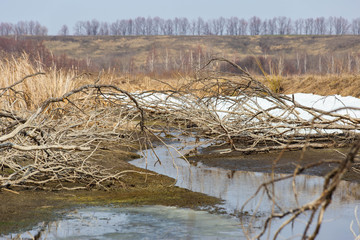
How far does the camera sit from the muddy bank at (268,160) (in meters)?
6.08

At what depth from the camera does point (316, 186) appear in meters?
5.12

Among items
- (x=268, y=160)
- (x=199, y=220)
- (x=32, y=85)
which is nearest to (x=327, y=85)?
(x=32, y=85)

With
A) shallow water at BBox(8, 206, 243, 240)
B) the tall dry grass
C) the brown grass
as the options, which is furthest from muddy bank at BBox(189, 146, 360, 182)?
the brown grass

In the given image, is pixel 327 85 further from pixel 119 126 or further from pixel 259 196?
pixel 259 196

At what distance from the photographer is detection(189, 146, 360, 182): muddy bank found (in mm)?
6079

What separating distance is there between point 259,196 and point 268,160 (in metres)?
2.02

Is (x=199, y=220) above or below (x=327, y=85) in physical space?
below

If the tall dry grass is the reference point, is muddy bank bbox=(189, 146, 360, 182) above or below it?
below

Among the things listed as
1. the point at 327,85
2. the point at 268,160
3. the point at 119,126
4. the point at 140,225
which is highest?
the point at 327,85

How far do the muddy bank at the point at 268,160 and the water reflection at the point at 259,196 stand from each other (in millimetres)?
245

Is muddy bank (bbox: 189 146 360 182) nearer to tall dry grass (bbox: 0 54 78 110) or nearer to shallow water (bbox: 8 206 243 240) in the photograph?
shallow water (bbox: 8 206 243 240)

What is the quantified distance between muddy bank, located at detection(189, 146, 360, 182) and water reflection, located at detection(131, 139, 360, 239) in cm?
25

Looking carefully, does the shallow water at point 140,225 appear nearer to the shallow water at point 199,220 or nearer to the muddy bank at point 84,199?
the shallow water at point 199,220

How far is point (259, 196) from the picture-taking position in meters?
4.67
